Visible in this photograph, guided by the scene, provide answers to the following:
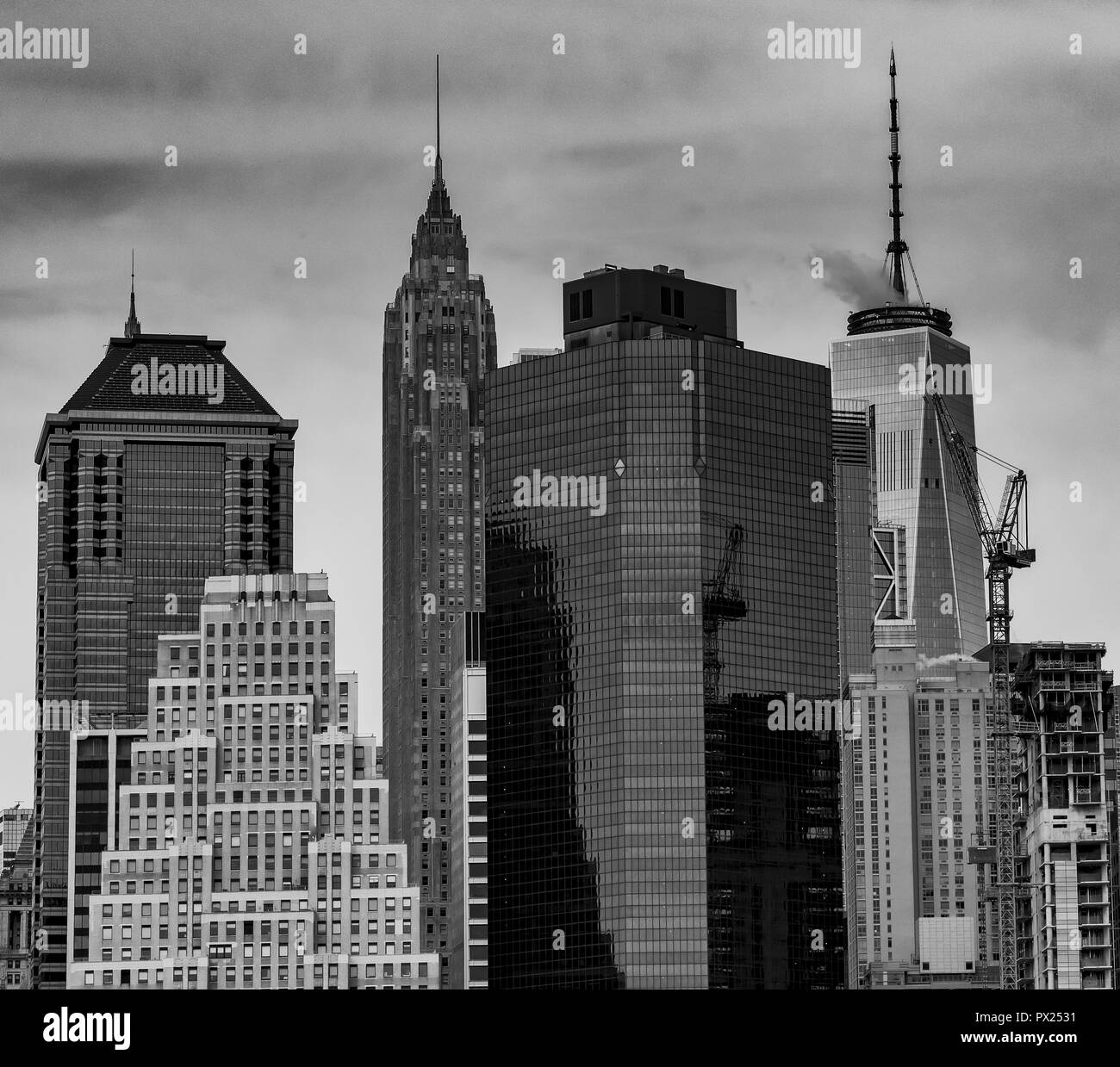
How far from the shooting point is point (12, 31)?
19962cm
